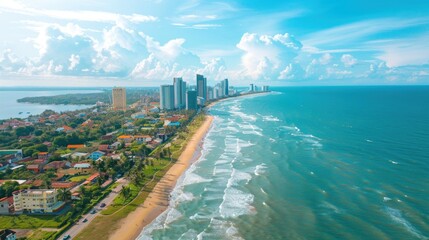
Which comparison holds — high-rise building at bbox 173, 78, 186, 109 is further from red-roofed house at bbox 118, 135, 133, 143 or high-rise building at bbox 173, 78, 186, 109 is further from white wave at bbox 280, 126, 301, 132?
red-roofed house at bbox 118, 135, 133, 143

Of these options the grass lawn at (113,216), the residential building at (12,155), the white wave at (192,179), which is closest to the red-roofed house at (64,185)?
the grass lawn at (113,216)

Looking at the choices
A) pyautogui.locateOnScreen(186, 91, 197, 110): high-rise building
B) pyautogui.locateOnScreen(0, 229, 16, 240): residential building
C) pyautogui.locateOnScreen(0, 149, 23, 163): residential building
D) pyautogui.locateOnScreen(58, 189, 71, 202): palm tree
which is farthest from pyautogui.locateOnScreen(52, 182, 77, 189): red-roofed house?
pyautogui.locateOnScreen(186, 91, 197, 110): high-rise building

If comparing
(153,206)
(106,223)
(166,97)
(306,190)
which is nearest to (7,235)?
(106,223)

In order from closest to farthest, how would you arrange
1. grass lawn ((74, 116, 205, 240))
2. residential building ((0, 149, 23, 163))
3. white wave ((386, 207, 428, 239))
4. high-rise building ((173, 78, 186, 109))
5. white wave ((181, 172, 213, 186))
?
Answer: white wave ((386, 207, 428, 239)) → grass lawn ((74, 116, 205, 240)) → white wave ((181, 172, 213, 186)) → residential building ((0, 149, 23, 163)) → high-rise building ((173, 78, 186, 109))

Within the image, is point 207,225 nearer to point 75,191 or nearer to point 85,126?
point 75,191

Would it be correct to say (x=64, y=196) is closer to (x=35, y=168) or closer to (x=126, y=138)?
(x=35, y=168)
